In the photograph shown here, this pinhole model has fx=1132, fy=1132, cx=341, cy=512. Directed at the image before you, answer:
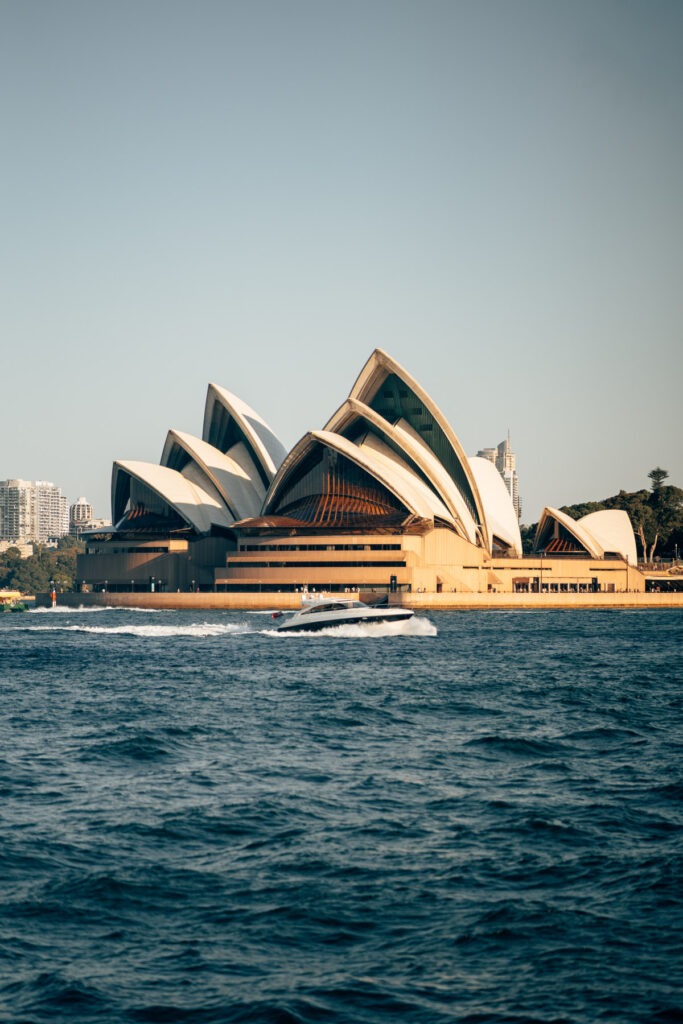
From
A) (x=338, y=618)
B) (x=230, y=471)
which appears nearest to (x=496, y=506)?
(x=230, y=471)

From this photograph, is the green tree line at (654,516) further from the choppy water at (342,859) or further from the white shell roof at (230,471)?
the choppy water at (342,859)

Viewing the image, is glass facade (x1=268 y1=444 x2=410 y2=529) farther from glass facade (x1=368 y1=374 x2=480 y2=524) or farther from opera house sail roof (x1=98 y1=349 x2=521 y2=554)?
glass facade (x1=368 y1=374 x2=480 y2=524)

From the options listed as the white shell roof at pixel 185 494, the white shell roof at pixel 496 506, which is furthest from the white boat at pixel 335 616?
the white shell roof at pixel 496 506

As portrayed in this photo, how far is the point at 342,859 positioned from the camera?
16047mm

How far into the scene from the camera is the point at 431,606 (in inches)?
4245

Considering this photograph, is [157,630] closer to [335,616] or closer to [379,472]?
[335,616]

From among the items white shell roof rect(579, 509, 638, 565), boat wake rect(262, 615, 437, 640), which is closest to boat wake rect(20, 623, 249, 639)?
boat wake rect(262, 615, 437, 640)

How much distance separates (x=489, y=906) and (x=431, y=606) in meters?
94.0

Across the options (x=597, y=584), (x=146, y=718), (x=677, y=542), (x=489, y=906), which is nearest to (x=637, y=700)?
(x=146, y=718)

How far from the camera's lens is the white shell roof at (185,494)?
390 feet

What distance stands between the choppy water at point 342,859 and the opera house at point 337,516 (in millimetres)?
74910

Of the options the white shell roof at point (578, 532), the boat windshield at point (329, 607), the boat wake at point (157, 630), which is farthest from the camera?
the white shell roof at point (578, 532)

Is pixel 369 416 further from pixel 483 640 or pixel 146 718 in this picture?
pixel 146 718

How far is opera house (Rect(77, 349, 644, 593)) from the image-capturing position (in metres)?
110
